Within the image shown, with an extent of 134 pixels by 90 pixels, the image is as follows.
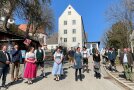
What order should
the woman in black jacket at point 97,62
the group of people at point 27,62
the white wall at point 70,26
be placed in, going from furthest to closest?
the white wall at point 70,26 → the woman in black jacket at point 97,62 → the group of people at point 27,62

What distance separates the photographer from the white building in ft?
321

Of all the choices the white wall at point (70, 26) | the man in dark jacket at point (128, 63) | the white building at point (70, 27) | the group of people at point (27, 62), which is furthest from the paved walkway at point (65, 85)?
the white building at point (70, 27)

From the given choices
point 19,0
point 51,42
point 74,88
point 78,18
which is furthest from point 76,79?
point 51,42

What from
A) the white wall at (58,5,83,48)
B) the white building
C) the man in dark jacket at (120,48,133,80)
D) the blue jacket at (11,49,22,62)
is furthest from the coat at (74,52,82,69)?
the white building

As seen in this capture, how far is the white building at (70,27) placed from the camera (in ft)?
321

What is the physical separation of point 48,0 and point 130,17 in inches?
1004

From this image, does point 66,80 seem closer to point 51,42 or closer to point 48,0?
point 48,0

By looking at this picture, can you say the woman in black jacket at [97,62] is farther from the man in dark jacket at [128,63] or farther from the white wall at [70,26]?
the white wall at [70,26]

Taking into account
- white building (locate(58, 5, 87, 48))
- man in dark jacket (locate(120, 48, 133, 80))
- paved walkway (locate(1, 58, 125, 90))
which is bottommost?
paved walkway (locate(1, 58, 125, 90))

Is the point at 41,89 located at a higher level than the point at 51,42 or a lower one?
lower

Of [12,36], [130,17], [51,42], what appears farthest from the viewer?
[51,42]

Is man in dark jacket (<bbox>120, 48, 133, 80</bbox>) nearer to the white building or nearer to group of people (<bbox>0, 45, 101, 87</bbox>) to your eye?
group of people (<bbox>0, 45, 101, 87</bbox>)

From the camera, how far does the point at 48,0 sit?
2981cm

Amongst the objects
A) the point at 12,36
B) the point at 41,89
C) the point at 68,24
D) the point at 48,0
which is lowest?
the point at 41,89
